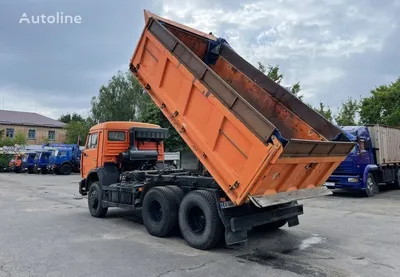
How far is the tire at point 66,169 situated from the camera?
32375 millimetres

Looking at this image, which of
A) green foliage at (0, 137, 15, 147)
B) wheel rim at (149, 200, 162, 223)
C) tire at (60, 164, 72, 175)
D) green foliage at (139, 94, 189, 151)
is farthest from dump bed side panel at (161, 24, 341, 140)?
green foliage at (0, 137, 15, 147)

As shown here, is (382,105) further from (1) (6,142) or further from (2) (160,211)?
(1) (6,142)

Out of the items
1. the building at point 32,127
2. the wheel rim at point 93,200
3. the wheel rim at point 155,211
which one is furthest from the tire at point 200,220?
the building at point 32,127

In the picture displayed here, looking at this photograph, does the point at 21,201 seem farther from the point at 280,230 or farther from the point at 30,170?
the point at 30,170

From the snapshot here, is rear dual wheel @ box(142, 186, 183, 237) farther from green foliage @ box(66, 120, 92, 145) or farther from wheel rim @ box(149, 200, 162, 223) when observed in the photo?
green foliage @ box(66, 120, 92, 145)

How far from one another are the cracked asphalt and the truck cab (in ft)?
4.04

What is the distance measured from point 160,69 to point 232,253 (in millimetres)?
3764

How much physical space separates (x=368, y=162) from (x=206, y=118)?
10.1m

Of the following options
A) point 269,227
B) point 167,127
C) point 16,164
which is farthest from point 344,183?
point 16,164

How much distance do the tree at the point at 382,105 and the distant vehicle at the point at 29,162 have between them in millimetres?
31366

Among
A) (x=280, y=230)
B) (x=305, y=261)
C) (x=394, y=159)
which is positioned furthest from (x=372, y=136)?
(x=305, y=261)

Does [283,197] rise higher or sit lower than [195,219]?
higher

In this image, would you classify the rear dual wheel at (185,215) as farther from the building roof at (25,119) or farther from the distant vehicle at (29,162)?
the building roof at (25,119)

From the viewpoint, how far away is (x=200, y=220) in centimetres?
655
